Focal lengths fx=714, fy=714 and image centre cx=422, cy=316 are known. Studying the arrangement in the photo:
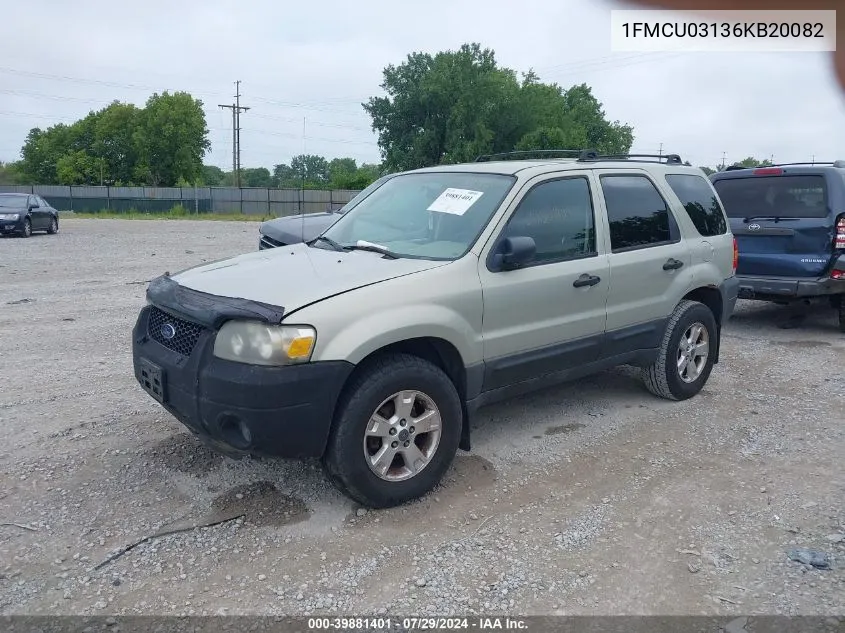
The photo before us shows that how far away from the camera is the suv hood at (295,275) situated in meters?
3.60

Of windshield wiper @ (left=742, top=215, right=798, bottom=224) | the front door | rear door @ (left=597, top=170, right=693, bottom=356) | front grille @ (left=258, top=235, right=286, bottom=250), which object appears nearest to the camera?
the front door

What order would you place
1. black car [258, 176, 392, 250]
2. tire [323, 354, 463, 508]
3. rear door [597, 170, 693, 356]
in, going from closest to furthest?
tire [323, 354, 463, 508]
rear door [597, 170, 693, 356]
black car [258, 176, 392, 250]

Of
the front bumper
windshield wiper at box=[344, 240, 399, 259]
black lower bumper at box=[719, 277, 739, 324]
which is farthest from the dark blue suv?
the front bumper

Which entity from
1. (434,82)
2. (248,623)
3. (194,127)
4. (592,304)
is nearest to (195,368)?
(248,623)

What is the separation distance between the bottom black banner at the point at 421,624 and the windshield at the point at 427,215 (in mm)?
2013

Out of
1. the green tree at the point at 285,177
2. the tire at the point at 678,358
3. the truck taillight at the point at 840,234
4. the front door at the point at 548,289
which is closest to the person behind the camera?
the front door at the point at 548,289

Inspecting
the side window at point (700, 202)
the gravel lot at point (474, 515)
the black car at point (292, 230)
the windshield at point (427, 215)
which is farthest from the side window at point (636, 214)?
the black car at point (292, 230)

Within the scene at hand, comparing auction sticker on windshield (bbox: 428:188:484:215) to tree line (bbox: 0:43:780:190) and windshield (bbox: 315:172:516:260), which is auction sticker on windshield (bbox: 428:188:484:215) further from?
tree line (bbox: 0:43:780:190)

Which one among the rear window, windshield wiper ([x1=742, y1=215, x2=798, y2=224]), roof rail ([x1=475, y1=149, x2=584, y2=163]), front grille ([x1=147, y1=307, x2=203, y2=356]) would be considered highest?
roof rail ([x1=475, y1=149, x2=584, y2=163])

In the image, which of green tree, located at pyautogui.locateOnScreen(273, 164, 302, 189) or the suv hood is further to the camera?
green tree, located at pyautogui.locateOnScreen(273, 164, 302, 189)

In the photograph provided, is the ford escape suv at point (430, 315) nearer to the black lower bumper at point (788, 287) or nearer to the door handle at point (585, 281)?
the door handle at point (585, 281)

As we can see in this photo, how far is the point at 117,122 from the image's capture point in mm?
73438

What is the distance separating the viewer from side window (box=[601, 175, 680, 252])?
4.99m

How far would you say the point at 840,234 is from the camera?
25.0 ft
